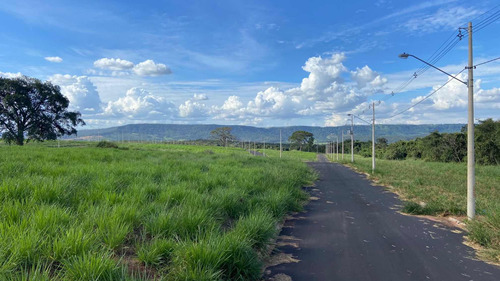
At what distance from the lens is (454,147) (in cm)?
5250

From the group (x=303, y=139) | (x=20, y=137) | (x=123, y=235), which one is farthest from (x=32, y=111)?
(x=303, y=139)

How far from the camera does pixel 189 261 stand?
411 centimetres

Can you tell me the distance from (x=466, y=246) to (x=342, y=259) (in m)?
3.34

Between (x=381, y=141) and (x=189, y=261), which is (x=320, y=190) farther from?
(x=381, y=141)

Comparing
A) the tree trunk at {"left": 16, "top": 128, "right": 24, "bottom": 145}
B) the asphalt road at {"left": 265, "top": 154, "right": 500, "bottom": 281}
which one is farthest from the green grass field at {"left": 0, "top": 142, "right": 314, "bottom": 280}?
the tree trunk at {"left": 16, "top": 128, "right": 24, "bottom": 145}

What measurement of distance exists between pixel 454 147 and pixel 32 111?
233 feet

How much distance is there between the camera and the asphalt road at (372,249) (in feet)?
16.9

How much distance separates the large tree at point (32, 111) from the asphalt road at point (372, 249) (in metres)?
51.3

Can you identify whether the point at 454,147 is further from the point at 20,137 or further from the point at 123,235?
the point at 20,137

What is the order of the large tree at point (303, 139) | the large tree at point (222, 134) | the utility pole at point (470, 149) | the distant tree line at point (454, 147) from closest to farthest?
the utility pole at point (470, 149) → the distant tree line at point (454, 147) → the large tree at point (222, 134) → the large tree at point (303, 139)

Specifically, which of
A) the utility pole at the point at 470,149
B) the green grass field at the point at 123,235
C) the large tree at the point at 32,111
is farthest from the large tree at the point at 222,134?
the green grass field at the point at 123,235

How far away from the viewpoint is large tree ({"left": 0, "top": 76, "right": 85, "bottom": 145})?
44.7 metres

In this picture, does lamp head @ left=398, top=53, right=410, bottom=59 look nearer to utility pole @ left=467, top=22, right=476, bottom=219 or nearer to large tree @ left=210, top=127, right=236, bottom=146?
utility pole @ left=467, top=22, right=476, bottom=219

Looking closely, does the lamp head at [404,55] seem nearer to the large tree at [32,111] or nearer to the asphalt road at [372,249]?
the asphalt road at [372,249]
